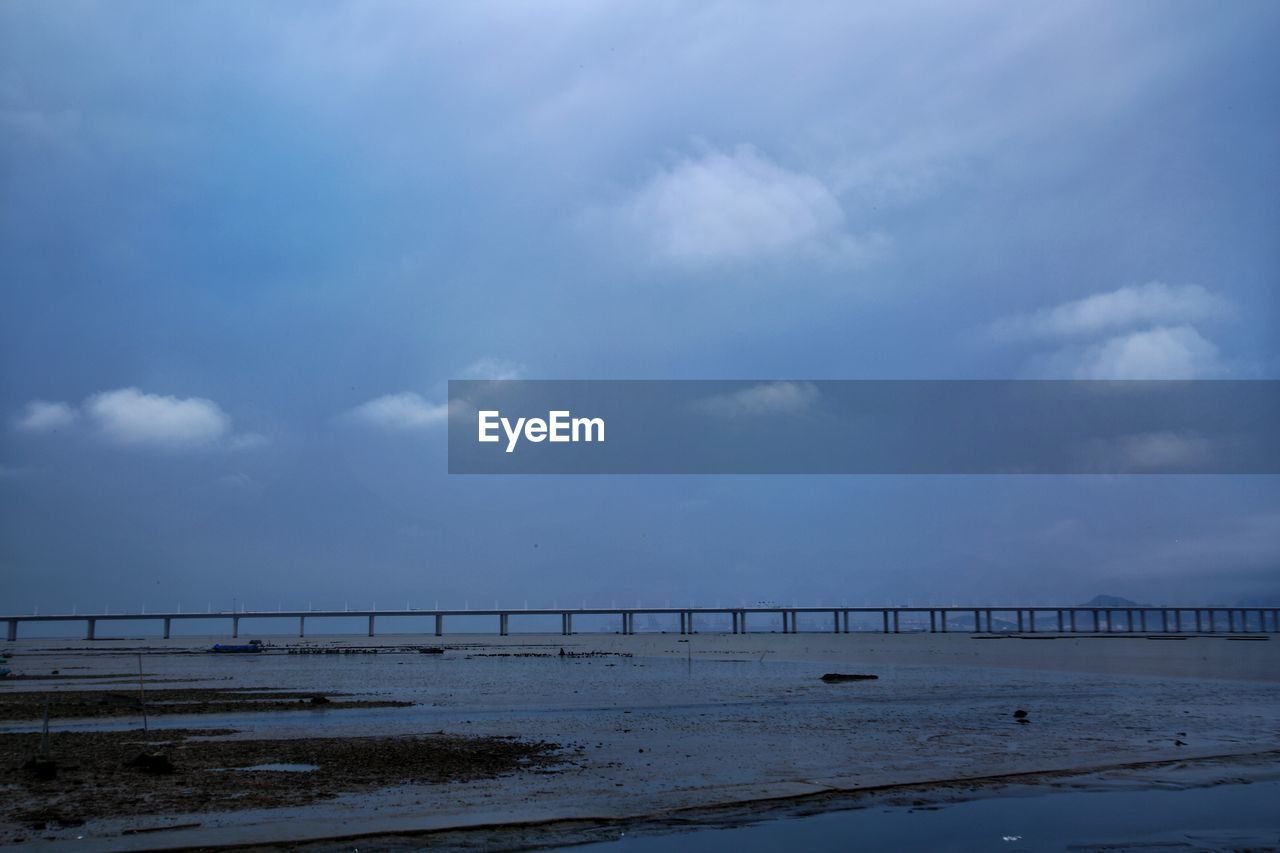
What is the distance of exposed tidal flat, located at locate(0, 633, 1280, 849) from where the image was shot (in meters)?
18.8

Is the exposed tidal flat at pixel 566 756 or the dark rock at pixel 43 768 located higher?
the dark rock at pixel 43 768

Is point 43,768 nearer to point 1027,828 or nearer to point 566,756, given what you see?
point 566,756

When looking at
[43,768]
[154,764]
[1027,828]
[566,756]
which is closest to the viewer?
[1027,828]

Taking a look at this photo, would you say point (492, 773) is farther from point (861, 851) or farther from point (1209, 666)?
point (1209, 666)

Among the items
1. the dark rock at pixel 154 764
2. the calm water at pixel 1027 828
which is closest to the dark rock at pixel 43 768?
the dark rock at pixel 154 764

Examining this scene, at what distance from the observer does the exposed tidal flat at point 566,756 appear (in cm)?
1880

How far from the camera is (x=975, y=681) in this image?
218 feet

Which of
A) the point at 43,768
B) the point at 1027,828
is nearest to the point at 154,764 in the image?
the point at 43,768

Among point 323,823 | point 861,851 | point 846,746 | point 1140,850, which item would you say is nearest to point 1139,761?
point 846,746

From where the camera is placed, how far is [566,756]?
91.6ft

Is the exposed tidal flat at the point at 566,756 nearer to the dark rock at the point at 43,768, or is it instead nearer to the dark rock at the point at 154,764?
the dark rock at the point at 154,764

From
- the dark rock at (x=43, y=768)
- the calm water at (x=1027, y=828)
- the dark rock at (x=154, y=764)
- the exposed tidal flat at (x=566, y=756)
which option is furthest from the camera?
the dark rock at (x=154, y=764)

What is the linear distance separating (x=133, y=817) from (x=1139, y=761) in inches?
941

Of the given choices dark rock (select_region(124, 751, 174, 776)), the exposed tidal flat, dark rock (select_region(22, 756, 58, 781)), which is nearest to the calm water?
the exposed tidal flat
